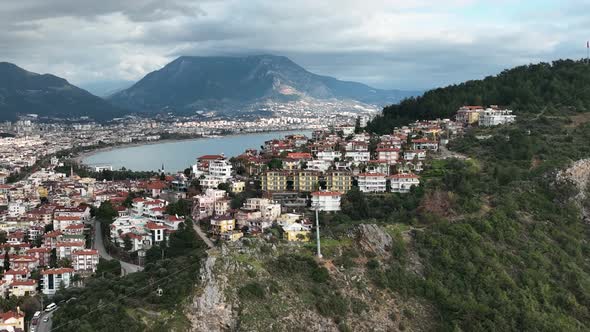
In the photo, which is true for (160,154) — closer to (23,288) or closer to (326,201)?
(326,201)

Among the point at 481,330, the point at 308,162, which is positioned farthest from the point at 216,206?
the point at 481,330

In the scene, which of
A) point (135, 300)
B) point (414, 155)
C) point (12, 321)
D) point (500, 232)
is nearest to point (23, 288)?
point (12, 321)

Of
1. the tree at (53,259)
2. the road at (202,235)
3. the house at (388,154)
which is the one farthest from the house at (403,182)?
the tree at (53,259)

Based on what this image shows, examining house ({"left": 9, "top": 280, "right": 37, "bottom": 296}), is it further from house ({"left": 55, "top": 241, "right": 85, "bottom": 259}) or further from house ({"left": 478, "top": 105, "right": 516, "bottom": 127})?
house ({"left": 478, "top": 105, "right": 516, "bottom": 127})

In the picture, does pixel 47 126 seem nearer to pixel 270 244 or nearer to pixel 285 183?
pixel 285 183

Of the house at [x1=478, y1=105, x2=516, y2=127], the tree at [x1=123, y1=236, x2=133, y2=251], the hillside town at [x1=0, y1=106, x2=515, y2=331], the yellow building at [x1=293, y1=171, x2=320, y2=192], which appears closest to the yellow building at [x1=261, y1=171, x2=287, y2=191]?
the hillside town at [x1=0, y1=106, x2=515, y2=331]

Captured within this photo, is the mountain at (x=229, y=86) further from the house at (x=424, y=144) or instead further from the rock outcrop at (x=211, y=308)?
the rock outcrop at (x=211, y=308)
